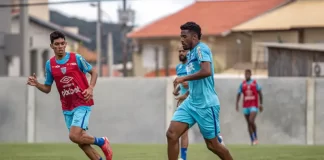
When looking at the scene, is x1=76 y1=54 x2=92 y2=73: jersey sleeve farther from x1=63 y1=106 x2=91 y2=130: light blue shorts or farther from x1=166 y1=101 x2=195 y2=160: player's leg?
x1=166 y1=101 x2=195 y2=160: player's leg

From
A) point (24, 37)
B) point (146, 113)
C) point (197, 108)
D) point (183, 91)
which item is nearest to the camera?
point (197, 108)

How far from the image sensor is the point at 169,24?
63.6 m

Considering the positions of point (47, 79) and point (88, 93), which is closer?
point (88, 93)

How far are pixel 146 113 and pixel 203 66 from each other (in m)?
18.7

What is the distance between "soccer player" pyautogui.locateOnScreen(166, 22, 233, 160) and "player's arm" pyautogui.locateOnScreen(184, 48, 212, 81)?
0.02 meters

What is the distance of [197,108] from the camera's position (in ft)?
38.5

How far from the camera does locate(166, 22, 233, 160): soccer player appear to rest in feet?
38.2

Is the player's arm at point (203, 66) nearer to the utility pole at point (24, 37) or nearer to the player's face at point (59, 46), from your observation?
the player's face at point (59, 46)

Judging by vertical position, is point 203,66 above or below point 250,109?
above

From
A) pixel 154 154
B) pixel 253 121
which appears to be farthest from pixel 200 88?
pixel 253 121

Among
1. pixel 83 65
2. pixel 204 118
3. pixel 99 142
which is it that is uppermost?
pixel 83 65

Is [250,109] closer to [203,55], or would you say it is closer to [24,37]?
[203,55]

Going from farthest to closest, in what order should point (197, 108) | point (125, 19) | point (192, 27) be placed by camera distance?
point (125, 19) < point (197, 108) < point (192, 27)

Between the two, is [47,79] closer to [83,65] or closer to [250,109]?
[83,65]
